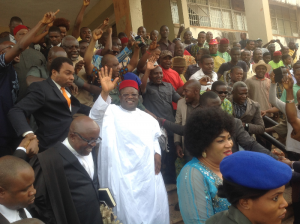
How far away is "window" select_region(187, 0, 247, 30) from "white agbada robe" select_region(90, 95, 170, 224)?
11449 mm

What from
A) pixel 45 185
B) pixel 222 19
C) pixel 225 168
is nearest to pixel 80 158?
pixel 45 185

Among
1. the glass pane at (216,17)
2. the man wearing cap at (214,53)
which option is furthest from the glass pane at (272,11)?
the man wearing cap at (214,53)

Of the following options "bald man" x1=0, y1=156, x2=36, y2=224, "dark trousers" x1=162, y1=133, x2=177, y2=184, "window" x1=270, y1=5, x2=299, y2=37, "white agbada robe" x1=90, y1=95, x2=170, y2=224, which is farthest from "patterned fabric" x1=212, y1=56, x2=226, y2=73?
"window" x1=270, y1=5, x2=299, y2=37

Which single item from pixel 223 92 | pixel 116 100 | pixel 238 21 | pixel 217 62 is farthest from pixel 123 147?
pixel 238 21

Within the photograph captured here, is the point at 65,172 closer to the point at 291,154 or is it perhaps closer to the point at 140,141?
the point at 140,141

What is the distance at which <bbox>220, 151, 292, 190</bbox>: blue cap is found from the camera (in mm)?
1427

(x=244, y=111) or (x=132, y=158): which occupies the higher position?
(x=244, y=111)

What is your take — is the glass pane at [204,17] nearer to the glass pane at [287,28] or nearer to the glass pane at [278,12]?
the glass pane at [278,12]

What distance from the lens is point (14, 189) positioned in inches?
74.5

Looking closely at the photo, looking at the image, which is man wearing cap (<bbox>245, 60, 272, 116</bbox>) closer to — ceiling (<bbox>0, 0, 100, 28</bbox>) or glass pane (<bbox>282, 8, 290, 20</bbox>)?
ceiling (<bbox>0, 0, 100, 28</bbox>)

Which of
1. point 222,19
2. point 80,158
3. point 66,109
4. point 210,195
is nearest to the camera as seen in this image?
point 210,195

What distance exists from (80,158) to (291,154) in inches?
131

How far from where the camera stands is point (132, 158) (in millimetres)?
3430

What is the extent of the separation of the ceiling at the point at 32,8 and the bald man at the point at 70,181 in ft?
28.1
